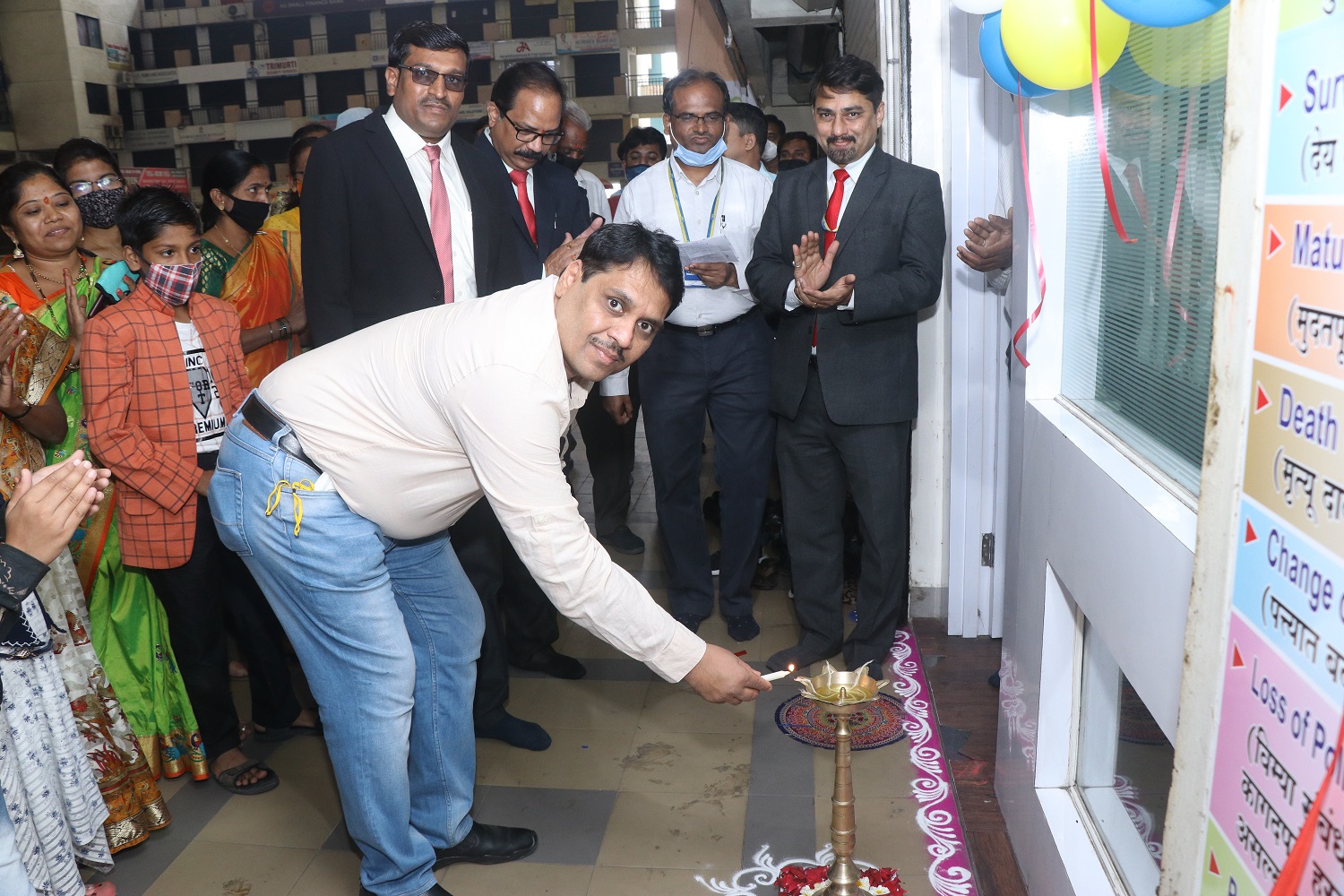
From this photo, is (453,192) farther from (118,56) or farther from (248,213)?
(118,56)

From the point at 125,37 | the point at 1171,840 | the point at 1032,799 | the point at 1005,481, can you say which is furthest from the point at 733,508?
the point at 125,37

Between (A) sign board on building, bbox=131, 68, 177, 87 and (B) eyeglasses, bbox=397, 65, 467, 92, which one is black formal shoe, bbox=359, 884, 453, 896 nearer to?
(B) eyeglasses, bbox=397, 65, 467, 92

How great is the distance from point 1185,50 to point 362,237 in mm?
1890

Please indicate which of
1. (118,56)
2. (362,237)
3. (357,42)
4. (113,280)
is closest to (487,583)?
(362,237)

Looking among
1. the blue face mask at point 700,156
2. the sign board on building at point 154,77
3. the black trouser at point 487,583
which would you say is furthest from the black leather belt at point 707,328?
the sign board on building at point 154,77

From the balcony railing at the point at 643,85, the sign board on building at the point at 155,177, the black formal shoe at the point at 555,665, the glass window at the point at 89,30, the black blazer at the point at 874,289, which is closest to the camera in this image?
the black blazer at the point at 874,289

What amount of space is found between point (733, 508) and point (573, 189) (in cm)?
115

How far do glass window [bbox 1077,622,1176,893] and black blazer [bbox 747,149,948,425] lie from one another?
1114 mm

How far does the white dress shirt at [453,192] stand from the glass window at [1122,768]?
1.73 m

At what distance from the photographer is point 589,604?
172cm

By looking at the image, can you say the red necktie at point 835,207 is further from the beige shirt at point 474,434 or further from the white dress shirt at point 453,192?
the beige shirt at point 474,434

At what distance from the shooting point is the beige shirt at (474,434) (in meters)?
1.66

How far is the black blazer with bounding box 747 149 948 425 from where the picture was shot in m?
2.85

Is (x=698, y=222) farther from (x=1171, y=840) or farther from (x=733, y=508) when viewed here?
(x=1171, y=840)
